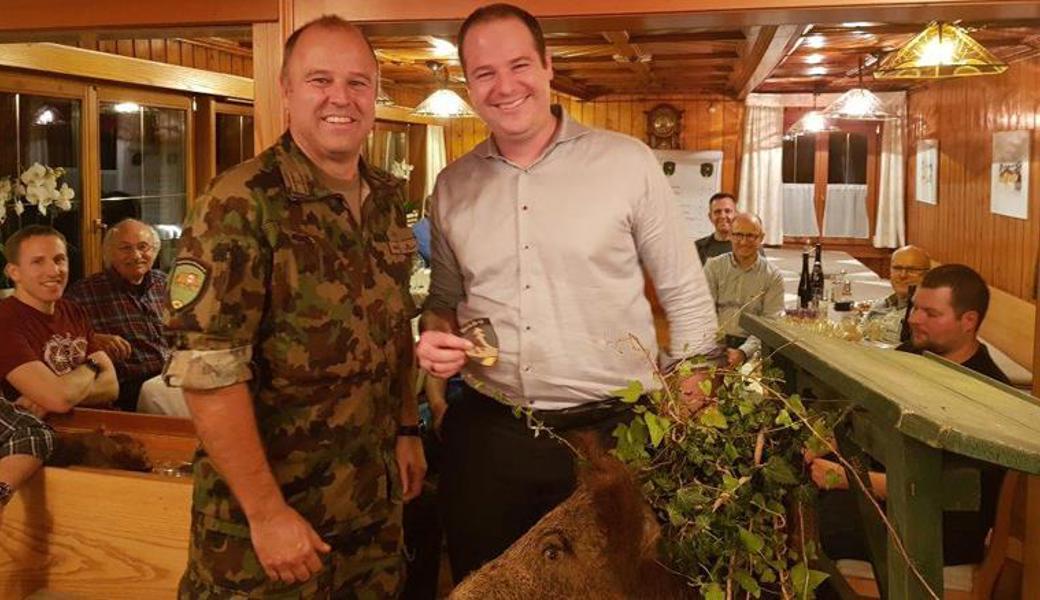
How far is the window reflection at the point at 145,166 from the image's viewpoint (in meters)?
4.61

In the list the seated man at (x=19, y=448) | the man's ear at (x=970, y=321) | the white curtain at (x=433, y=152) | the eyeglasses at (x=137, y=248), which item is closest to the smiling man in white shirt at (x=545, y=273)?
the seated man at (x=19, y=448)

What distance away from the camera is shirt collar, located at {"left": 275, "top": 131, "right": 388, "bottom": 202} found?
1.63 m

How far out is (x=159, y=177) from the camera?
511 cm

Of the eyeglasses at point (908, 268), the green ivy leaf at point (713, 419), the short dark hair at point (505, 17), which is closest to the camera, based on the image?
the green ivy leaf at point (713, 419)

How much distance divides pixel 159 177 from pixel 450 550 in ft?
12.5

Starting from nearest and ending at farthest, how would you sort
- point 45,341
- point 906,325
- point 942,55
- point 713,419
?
point 713,419, point 45,341, point 942,55, point 906,325

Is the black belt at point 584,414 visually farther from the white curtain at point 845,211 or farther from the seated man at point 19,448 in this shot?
the white curtain at point 845,211

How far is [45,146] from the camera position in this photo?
423cm

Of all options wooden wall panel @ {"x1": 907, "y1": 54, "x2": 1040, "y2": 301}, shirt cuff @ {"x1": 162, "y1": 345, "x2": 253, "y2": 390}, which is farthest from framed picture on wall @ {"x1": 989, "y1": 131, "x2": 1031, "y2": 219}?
shirt cuff @ {"x1": 162, "y1": 345, "x2": 253, "y2": 390}

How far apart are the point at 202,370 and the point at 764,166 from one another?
9.13 meters

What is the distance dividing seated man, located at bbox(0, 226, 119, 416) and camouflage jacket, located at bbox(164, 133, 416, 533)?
5.18 ft

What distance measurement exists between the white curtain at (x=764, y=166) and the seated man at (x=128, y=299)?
7.23 meters

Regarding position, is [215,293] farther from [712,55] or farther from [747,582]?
[712,55]

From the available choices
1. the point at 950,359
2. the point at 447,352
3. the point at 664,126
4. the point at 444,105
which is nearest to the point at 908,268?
the point at 950,359
